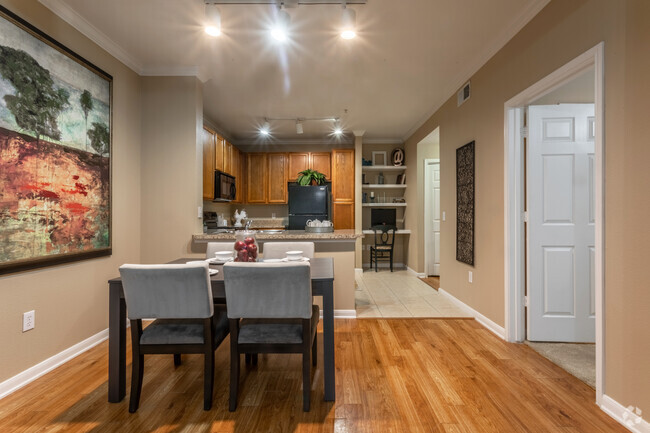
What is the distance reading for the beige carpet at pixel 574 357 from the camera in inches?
90.0

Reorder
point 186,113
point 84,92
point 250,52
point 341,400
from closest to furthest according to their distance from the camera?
1. point 341,400
2. point 84,92
3. point 250,52
4. point 186,113

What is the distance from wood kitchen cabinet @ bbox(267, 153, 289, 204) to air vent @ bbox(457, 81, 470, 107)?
11.6ft

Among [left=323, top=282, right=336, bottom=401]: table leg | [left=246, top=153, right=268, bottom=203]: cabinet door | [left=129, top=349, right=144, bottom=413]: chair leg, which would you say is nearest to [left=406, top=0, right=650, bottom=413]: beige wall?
[left=323, top=282, right=336, bottom=401]: table leg

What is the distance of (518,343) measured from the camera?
9.32 ft

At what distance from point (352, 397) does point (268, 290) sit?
85cm

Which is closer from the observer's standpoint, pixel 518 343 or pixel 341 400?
pixel 341 400

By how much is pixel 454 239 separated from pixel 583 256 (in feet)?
4.80

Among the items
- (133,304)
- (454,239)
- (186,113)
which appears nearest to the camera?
(133,304)

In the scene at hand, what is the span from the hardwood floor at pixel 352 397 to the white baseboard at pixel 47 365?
4 centimetres

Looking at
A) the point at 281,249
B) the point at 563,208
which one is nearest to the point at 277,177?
the point at 281,249

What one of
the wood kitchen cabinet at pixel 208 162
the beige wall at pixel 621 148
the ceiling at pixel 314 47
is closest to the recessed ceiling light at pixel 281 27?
the ceiling at pixel 314 47

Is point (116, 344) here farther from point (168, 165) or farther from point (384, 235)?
point (384, 235)

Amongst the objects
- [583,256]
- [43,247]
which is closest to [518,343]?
[583,256]

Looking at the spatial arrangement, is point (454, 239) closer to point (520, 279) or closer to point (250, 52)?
point (520, 279)
